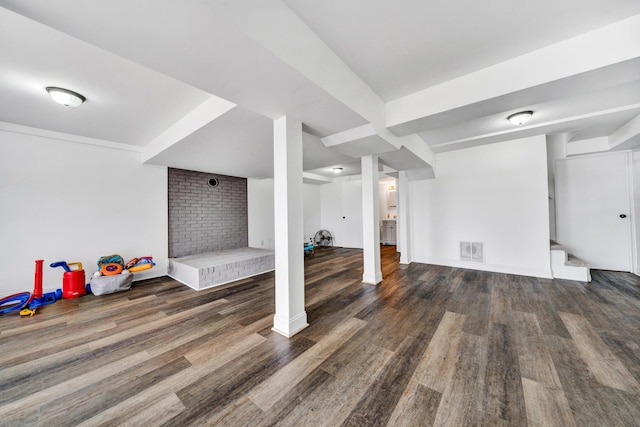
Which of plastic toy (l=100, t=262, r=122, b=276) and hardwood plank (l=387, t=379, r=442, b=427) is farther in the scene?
plastic toy (l=100, t=262, r=122, b=276)

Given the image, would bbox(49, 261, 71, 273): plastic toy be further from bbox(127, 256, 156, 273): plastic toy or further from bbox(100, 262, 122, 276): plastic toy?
bbox(127, 256, 156, 273): plastic toy

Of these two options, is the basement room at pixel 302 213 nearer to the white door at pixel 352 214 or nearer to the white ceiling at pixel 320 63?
the white ceiling at pixel 320 63

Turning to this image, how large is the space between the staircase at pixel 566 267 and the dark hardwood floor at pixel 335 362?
20.3 inches

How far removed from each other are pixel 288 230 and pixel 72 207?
13.5ft

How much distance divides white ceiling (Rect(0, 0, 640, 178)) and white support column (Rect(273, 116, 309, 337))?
30 cm

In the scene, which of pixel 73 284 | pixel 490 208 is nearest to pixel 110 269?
pixel 73 284

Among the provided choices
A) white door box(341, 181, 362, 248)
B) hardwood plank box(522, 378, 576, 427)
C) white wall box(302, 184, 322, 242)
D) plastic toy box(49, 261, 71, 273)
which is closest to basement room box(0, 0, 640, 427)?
hardwood plank box(522, 378, 576, 427)

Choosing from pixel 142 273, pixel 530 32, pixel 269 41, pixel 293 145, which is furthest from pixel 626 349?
pixel 142 273

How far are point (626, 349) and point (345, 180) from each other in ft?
22.5

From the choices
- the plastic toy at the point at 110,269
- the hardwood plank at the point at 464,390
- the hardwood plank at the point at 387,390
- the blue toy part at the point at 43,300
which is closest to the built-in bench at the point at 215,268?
the plastic toy at the point at 110,269

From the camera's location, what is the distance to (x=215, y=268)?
3.85m

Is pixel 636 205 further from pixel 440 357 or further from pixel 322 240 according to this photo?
pixel 322 240

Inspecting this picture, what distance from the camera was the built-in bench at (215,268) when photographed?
3.74 meters

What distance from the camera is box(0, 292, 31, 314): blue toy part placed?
112 inches
